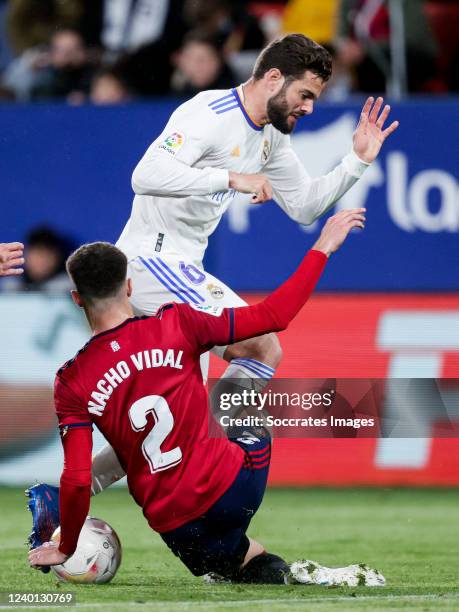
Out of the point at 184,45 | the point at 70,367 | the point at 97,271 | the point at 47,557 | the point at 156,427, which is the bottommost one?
the point at 47,557

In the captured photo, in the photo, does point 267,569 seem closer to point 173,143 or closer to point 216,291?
point 216,291

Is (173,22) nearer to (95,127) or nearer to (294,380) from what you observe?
(95,127)

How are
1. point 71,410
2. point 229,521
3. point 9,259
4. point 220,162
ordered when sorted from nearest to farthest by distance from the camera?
point 71,410 → point 229,521 → point 9,259 → point 220,162

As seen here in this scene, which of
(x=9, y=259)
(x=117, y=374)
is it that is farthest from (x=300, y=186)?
(x=117, y=374)

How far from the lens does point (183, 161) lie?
6234 mm

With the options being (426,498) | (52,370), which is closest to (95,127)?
(52,370)

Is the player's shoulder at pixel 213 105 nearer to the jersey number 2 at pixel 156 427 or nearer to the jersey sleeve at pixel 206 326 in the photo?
the jersey sleeve at pixel 206 326

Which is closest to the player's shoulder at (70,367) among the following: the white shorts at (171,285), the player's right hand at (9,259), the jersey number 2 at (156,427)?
the jersey number 2 at (156,427)

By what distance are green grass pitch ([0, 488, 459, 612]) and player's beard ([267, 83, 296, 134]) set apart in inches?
84.1

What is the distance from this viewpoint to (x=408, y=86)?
11586 mm

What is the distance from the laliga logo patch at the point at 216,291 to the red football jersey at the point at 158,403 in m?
0.96

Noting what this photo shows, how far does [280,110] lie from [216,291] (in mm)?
909

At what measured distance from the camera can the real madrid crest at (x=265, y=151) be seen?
22.2 ft

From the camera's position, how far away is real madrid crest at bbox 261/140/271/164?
676 cm
